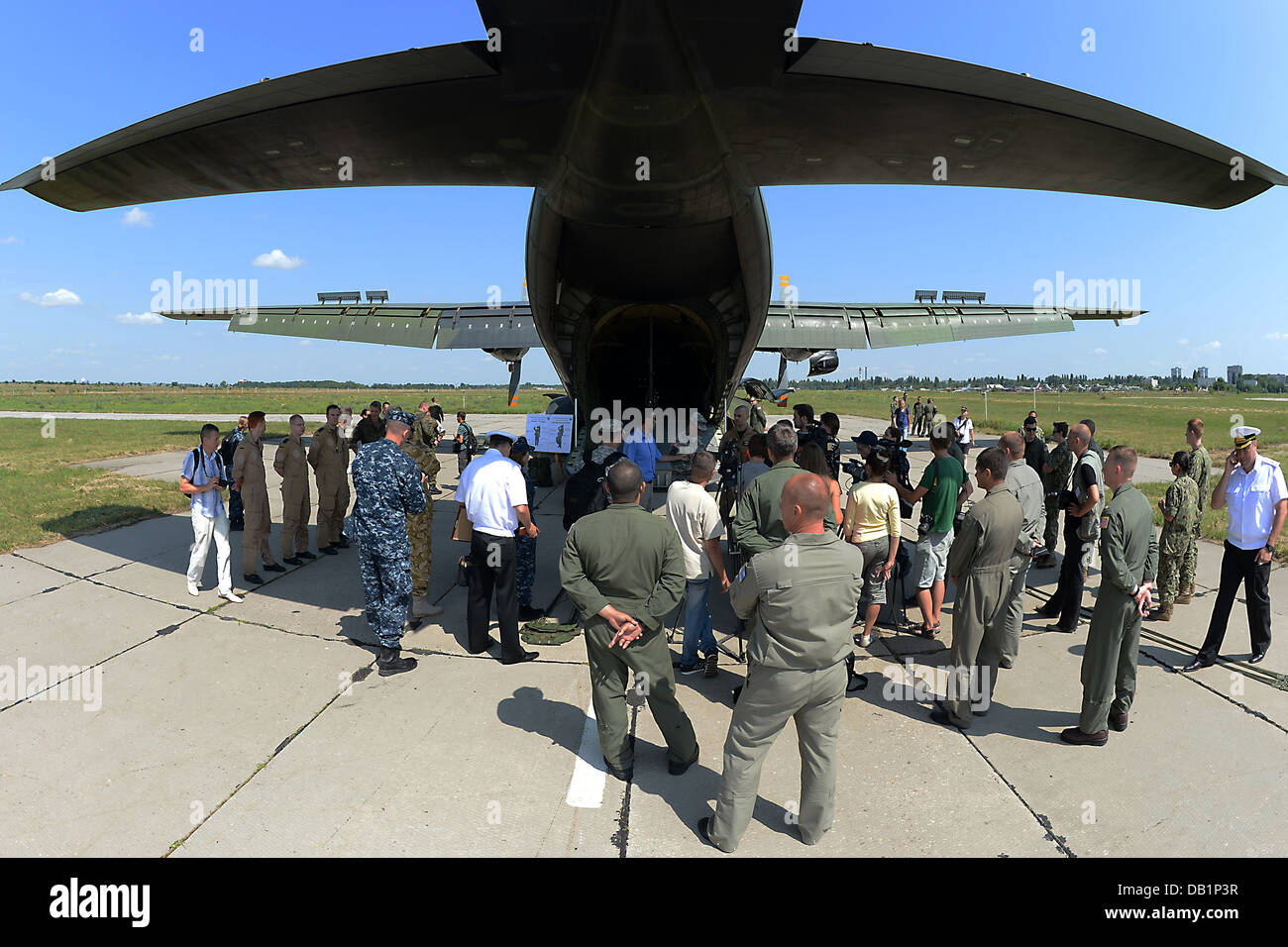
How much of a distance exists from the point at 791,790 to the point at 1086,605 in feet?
16.6

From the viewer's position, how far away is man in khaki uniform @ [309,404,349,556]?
775 cm

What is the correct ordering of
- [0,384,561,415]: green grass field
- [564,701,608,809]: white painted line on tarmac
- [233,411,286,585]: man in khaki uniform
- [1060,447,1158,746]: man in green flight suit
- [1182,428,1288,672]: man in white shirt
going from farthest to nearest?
[0,384,561,415]: green grass field
[233,411,286,585]: man in khaki uniform
[1182,428,1288,672]: man in white shirt
[1060,447,1158,746]: man in green flight suit
[564,701,608,809]: white painted line on tarmac

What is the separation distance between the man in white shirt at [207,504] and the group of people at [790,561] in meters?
0.03

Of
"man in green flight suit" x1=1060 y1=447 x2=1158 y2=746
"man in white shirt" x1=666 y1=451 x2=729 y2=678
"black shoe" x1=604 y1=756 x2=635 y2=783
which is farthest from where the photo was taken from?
"man in white shirt" x1=666 y1=451 x2=729 y2=678

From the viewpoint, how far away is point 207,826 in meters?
3.16

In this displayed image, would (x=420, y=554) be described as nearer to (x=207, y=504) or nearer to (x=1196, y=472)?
(x=207, y=504)

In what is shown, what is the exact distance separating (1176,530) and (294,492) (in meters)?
10.1

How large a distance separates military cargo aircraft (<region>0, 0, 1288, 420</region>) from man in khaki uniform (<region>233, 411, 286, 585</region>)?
2721mm

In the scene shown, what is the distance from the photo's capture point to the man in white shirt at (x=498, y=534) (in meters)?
5.17

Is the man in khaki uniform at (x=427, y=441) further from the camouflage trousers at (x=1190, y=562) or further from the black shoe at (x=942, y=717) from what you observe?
the camouflage trousers at (x=1190, y=562)

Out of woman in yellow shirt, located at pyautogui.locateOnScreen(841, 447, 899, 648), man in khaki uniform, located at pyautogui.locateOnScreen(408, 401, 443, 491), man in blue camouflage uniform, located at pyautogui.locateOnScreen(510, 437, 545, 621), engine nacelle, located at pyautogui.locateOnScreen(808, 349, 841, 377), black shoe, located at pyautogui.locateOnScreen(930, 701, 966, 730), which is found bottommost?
black shoe, located at pyautogui.locateOnScreen(930, 701, 966, 730)

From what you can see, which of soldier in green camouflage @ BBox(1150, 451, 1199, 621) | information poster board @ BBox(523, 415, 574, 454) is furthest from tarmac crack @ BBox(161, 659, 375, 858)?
soldier in green camouflage @ BBox(1150, 451, 1199, 621)

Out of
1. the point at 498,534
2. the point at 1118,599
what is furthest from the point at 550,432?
the point at 1118,599

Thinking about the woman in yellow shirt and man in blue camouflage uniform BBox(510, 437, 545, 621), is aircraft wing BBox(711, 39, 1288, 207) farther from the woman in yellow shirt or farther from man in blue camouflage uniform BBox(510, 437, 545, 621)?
man in blue camouflage uniform BBox(510, 437, 545, 621)
